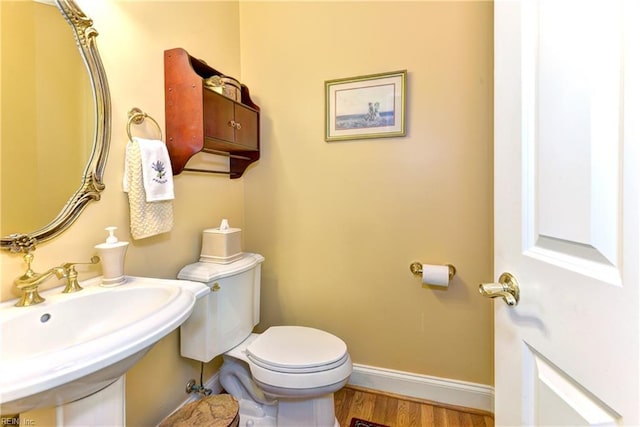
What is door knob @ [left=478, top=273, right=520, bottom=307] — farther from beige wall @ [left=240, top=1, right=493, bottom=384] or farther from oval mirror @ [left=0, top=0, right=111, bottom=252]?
oval mirror @ [left=0, top=0, right=111, bottom=252]

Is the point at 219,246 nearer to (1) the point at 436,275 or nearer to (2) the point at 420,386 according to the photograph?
(1) the point at 436,275

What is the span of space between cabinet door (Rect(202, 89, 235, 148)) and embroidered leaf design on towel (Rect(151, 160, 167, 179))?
0.76 ft

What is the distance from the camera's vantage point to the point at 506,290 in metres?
0.63

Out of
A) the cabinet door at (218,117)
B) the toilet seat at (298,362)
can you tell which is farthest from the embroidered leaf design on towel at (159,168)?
the toilet seat at (298,362)

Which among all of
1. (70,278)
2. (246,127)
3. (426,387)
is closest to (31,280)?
(70,278)

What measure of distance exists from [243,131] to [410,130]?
0.92m

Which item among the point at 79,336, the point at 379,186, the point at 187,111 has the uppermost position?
the point at 187,111

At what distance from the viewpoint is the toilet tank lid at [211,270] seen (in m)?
1.30

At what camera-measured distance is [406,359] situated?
166 cm

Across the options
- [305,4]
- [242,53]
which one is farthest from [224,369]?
[305,4]

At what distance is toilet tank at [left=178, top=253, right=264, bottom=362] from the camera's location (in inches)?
51.6

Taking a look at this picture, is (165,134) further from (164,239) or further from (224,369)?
(224,369)

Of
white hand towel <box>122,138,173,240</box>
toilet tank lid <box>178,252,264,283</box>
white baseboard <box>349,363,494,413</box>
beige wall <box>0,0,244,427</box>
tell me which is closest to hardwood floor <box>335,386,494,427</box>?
white baseboard <box>349,363,494,413</box>

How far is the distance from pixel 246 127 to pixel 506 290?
1.45 meters
